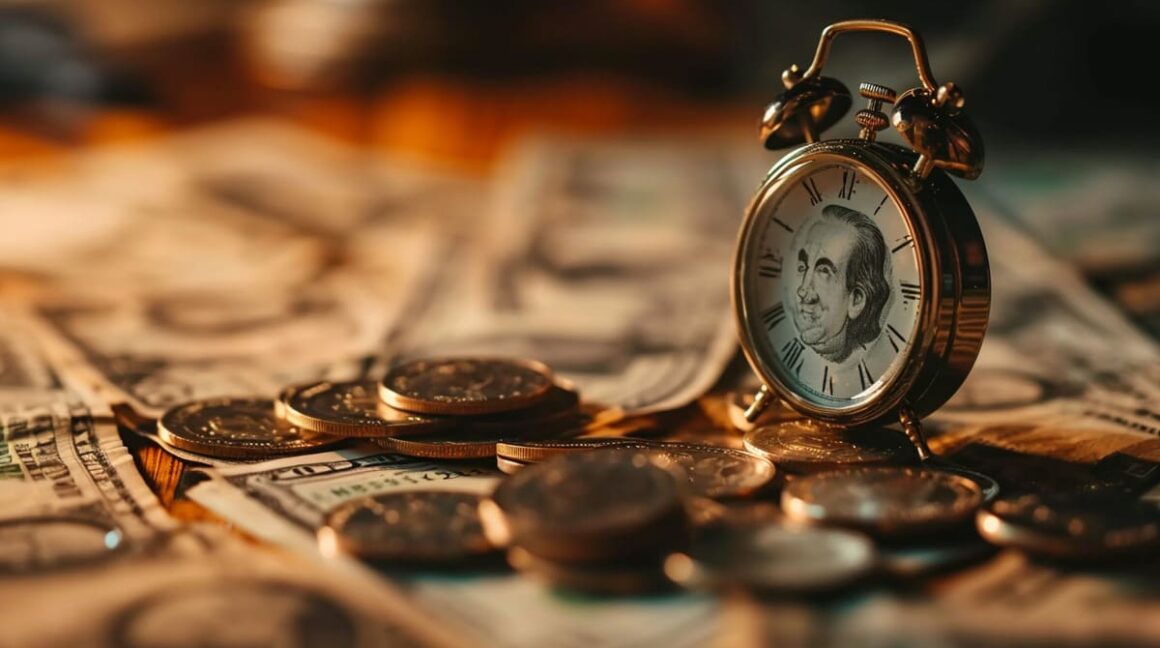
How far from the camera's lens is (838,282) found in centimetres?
115

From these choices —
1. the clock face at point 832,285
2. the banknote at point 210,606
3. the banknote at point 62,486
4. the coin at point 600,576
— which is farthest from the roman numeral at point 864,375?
the banknote at point 62,486

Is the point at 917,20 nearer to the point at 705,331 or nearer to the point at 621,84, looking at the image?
the point at 621,84

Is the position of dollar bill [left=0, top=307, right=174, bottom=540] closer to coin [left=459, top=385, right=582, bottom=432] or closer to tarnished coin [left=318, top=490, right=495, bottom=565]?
tarnished coin [left=318, top=490, right=495, bottom=565]

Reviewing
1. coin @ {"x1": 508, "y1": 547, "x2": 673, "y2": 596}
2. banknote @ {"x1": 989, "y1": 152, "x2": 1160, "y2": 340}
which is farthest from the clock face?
banknote @ {"x1": 989, "y1": 152, "x2": 1160, "y2": 340}

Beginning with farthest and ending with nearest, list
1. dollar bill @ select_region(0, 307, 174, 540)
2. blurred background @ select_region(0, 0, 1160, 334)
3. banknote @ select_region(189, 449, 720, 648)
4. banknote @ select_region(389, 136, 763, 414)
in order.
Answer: blurred background @ select_region(0, 0, 1160, 334)
banknote @ select_region(389, 136, 763, 414)
dollar bill @ select_region(0, 307, 174, 540)
banknote @ select_region(189, 449, 720, 648)

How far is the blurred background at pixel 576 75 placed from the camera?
10.6 feet

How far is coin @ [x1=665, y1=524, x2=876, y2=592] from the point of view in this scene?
85 centimetres

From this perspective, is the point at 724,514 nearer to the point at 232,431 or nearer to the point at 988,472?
the point at 988,472

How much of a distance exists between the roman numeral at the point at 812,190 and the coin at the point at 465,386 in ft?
1.03

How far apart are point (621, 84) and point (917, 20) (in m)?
0.88

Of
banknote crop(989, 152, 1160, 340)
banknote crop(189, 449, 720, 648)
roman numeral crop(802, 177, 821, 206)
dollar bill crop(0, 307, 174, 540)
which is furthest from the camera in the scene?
banknote crop(989, 152, 1160, 340)

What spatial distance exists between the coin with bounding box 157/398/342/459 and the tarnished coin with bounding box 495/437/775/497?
0.66 ft

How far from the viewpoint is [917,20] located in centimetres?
359

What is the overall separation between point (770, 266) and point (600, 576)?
435 mm
